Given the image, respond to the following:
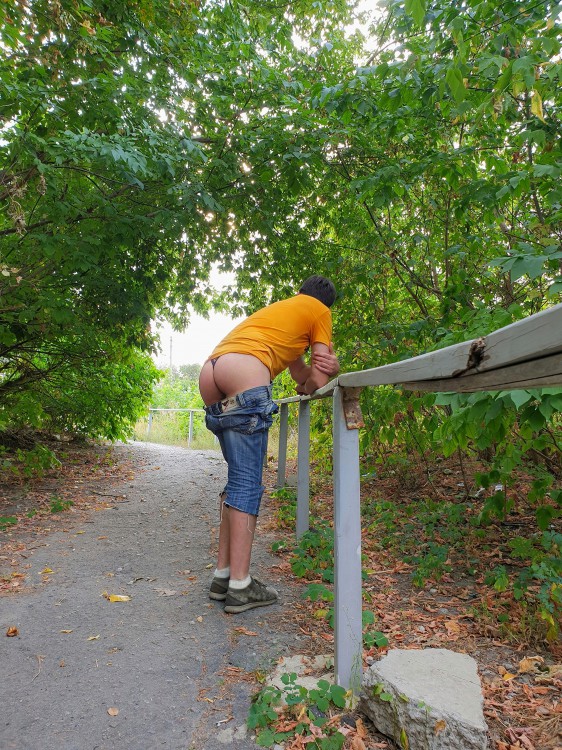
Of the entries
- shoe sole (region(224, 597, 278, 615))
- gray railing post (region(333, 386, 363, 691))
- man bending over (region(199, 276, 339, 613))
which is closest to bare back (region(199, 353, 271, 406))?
man bending over (region(199, 276, 339, 613))

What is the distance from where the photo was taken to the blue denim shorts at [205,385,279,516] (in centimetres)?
280

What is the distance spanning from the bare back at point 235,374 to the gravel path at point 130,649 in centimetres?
127

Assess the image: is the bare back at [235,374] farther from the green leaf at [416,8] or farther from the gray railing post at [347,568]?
the green leaf at [416,8]

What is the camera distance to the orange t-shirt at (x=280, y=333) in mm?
2891

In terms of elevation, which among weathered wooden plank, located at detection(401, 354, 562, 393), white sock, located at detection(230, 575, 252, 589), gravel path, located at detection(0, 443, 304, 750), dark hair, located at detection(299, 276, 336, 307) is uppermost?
dark hair, located at detection(299, 276, 336, 307)

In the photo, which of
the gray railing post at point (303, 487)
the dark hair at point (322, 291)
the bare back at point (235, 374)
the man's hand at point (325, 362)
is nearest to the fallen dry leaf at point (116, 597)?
the bare back at point (235, 374)

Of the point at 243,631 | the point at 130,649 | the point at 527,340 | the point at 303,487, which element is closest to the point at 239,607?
the point at 243,631

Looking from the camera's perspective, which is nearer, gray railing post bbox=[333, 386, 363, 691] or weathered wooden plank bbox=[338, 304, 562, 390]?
weathered wooden plank bbox=[338, 304, 562, 390]

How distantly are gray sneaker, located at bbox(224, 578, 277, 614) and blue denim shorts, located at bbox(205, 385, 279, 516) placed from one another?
0.47 meters

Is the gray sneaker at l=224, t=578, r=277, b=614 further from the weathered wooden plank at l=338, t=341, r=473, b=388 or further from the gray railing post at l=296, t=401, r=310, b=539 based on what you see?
the weathered wooden plank at l=338, t=341, r=473, b=388

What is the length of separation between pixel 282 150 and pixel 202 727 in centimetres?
457

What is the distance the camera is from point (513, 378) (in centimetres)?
116

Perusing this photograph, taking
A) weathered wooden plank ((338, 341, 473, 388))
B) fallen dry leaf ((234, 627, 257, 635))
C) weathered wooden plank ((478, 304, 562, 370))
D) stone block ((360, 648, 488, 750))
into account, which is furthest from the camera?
fallen dry leaf ((234, 627, 257, 635))

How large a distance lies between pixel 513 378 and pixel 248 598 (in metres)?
2.29
